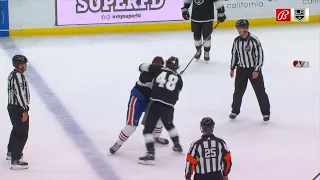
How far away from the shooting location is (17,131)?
644cm

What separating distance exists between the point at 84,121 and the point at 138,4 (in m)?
4.84

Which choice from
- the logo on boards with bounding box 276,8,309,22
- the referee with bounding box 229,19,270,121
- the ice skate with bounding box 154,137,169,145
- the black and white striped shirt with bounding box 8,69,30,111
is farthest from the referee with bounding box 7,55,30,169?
the logo on boards with bounding box 276,8,309,22

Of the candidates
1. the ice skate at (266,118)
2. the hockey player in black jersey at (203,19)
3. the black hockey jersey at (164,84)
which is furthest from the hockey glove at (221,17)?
the black hockey jersey at (164,84)

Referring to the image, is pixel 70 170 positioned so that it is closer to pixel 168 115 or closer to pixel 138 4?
pixel 168 115

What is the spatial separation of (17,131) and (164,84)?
1.32 metres

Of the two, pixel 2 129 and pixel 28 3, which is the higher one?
pixel 28 3

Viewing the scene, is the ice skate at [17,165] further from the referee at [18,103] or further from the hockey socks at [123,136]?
the hockey socks at [123,136]

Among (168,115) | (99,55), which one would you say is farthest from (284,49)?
(168,115)

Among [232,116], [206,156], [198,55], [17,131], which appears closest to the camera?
[206,156]

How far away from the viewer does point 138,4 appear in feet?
41.0

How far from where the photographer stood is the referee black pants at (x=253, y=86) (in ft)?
25.4

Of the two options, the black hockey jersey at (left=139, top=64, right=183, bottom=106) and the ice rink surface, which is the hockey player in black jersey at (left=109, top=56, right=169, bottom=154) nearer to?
the black hockey jersey at (left=139, top=64, right=183, bottom=106)

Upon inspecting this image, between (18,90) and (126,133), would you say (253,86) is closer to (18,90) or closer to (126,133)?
(126,133)
